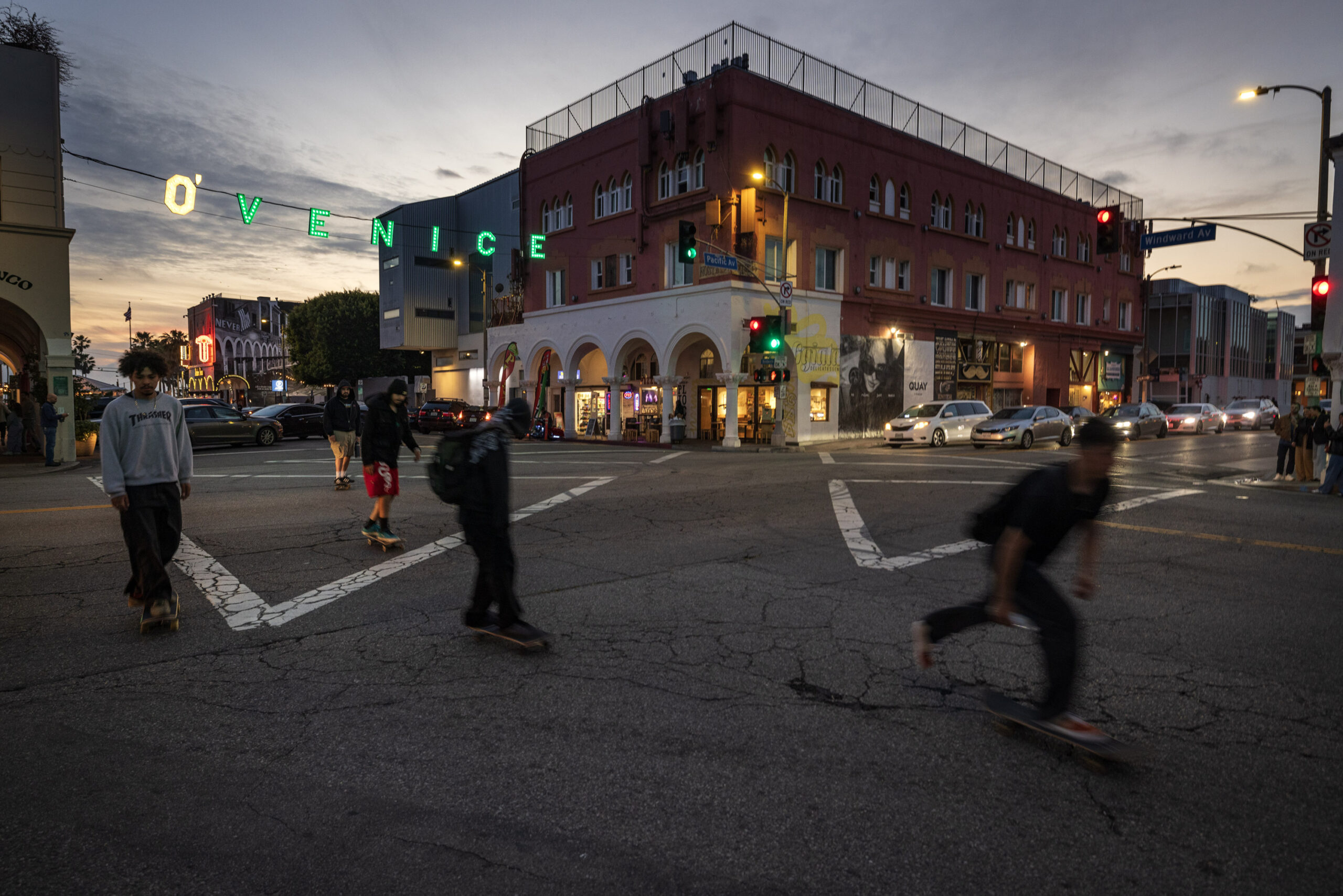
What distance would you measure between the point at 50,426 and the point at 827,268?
2421 cm

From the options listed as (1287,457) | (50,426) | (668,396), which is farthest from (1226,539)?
(50,426)

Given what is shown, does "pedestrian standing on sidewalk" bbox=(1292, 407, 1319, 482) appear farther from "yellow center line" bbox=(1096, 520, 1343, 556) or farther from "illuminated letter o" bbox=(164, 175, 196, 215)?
"illuminated letter o" bbox=(164, 175, 196, 215)

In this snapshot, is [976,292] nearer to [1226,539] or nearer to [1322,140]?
[1322,140]

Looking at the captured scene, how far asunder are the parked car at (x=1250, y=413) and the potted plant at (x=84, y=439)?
48.0 meters

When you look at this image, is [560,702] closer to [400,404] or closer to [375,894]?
[375,894]

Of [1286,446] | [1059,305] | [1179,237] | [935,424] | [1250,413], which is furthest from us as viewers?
[1250,413]

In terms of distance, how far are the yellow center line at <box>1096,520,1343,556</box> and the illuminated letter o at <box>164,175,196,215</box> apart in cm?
1687

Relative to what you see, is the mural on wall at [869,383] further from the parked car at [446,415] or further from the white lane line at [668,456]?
the parked car at [446,415]

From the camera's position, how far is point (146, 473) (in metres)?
5.20

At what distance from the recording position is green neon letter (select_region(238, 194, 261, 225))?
17156 millimetres

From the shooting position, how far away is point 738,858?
110 inches

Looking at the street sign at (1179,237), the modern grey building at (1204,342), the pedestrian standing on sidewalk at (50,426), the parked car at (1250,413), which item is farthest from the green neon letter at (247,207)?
the modern grey building at (1204,342)

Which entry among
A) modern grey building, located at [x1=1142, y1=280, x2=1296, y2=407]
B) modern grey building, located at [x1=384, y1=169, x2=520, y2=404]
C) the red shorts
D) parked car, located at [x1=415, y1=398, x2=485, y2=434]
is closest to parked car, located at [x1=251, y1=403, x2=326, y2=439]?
parked car, located at [x1=415, y1=398, x2=485, y2=434]

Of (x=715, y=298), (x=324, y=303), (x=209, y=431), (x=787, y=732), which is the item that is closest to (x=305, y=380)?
(x=324, y=303)
